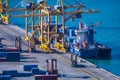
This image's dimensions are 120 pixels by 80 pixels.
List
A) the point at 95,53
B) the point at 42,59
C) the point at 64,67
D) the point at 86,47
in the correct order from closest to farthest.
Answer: the point at 64,67, the point at 42,59, the point at 95,53, the point at 86,47

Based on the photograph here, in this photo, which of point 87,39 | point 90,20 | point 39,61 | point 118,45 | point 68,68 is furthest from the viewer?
point 90,20

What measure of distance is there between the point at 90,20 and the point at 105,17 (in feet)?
44.0

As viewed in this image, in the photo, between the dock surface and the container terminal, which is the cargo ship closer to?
Result: the container terminal

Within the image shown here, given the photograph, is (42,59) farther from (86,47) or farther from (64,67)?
(86,47)

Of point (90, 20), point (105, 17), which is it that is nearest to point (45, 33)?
point (90, 20)

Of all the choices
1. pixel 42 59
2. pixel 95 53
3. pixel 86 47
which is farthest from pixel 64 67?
pixel 86 47

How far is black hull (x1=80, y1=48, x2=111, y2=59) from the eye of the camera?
109m

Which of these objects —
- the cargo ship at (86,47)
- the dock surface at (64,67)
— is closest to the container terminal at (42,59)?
the dock surface at (64,67)

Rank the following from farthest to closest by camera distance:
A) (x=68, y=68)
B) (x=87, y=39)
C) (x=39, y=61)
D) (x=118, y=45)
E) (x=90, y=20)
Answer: (x=90, y=20), (x=118, y=45), (x=87, y=39), (x=39, y=61), (x=68, y=68)

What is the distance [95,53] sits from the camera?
109 metres

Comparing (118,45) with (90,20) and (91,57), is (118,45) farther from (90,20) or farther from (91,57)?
(90,20)

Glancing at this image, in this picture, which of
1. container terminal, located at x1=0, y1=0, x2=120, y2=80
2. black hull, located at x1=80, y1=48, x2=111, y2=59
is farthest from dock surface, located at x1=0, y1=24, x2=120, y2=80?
black hull, located at x1=80, y1=48, x2=111, y2=59

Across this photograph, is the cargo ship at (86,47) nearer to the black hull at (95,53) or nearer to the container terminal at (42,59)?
the black hull at (95,53)

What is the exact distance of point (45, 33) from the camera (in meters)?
111
